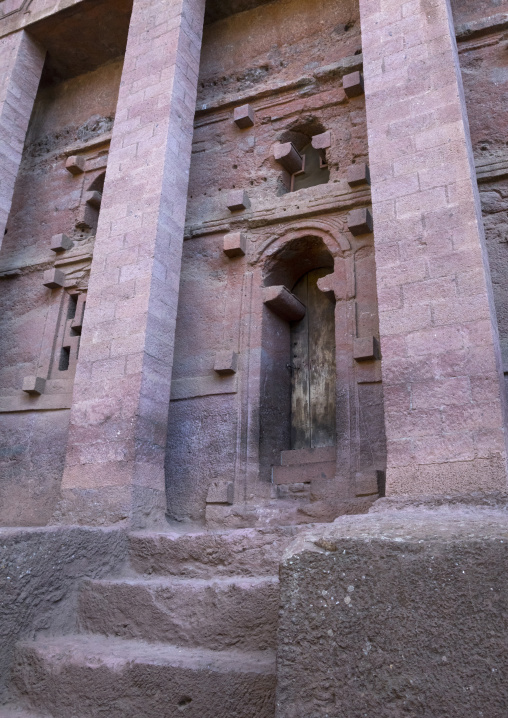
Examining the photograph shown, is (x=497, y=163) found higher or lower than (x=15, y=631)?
higher

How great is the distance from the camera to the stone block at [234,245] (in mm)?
7188

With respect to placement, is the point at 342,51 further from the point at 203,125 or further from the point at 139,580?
the point at 139,580

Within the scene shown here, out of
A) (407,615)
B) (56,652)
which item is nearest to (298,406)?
(56,652)

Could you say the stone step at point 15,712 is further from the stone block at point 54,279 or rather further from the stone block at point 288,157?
the stone block at point 288,157

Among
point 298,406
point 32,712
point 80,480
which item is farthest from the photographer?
point 298,406

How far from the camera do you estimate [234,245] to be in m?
7.18

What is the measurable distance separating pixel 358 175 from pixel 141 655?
17.0 ft

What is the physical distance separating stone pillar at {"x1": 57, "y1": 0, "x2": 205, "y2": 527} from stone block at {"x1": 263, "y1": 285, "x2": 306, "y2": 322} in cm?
107

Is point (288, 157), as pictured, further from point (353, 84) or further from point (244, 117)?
point (353, 84)

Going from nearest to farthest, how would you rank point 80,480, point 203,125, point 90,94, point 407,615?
1. point 407,615
2. point 80,480
3. point 203,125
4. point 90,94

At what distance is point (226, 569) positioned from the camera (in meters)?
4.54

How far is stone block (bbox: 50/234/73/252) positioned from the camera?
27.8 feet

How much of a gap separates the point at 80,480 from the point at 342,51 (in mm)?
6141

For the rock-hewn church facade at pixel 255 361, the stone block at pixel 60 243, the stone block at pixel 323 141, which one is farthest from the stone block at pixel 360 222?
the stone block at pixel 60 243
